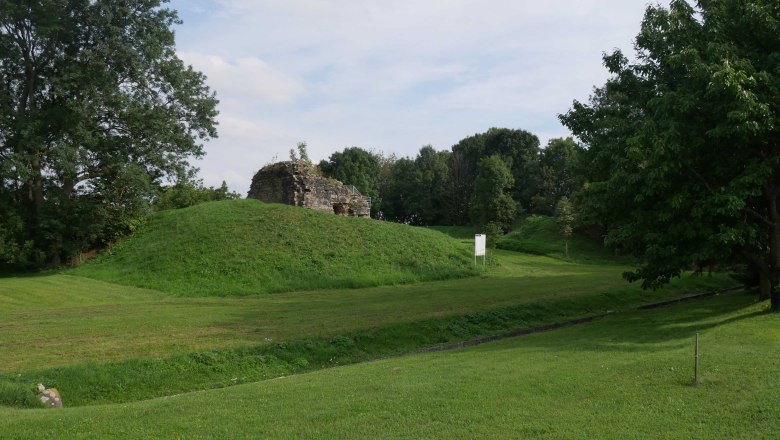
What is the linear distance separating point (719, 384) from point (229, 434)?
264 inches

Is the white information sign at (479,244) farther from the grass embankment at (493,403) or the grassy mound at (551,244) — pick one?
the grass embankment at (493,403)

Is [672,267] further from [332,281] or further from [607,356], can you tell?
[332,281]

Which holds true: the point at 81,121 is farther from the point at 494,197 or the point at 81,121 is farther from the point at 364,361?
the point at 494,197

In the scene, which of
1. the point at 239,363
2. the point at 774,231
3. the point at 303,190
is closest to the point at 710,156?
the point at 774,231

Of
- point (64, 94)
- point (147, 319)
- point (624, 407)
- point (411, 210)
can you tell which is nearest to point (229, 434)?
point (624, 407)

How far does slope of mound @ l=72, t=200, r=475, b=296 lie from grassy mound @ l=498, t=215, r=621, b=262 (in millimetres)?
11362

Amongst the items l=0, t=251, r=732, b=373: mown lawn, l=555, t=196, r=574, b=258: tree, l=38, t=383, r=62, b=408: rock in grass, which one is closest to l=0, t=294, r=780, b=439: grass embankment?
l=38, t=383, r=62, b=408: rock in grass

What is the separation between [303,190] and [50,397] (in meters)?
30.9

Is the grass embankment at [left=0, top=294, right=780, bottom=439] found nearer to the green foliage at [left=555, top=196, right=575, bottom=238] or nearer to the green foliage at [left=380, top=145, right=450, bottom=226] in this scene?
the green foliage at [left=555, top=196, right=575, bottom=238]

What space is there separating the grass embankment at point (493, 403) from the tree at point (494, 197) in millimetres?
52314

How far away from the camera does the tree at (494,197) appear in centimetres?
6431

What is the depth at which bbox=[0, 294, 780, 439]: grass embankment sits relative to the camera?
7172 millimetres

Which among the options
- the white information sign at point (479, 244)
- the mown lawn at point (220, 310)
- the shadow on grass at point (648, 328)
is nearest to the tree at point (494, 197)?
the white information sign at point (479, 244)

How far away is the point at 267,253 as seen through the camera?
30.9 metres
